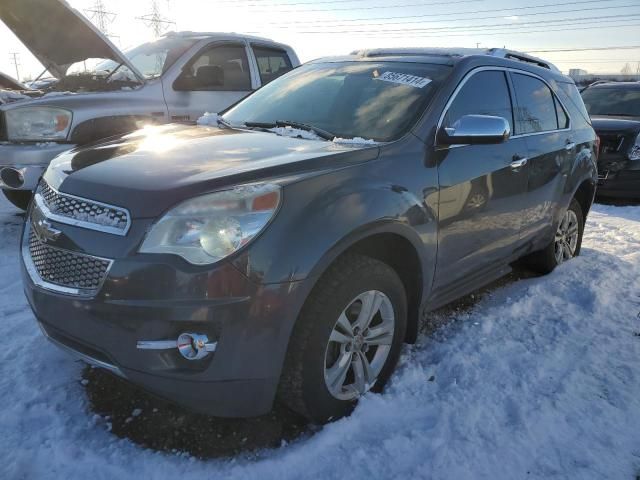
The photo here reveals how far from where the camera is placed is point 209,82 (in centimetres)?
544

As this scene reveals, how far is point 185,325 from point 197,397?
303 millimetres

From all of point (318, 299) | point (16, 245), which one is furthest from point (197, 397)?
Result: point (16, 245)

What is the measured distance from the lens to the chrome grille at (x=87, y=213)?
201 cm

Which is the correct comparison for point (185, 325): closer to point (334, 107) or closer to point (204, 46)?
point (334, 107)

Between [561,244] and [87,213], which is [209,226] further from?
[561,244]

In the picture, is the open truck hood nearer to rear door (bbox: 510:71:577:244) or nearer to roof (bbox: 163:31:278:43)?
roof (bbox: 163:31:278:43)

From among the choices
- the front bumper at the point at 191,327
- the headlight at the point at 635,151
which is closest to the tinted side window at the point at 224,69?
the front bumper at the point at 191,327

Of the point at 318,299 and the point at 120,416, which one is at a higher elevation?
the point at 318,299

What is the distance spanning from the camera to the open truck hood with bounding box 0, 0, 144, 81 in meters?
5.33

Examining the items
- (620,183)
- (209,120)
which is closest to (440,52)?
(209,120)

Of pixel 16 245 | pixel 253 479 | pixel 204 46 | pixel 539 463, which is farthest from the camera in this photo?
pixel 204 46

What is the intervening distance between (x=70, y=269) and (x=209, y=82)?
377 cm

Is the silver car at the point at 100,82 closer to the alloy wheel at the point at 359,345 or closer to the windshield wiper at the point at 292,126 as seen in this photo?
the windshield wiper at the point at 292,126

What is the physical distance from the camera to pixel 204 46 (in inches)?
235
